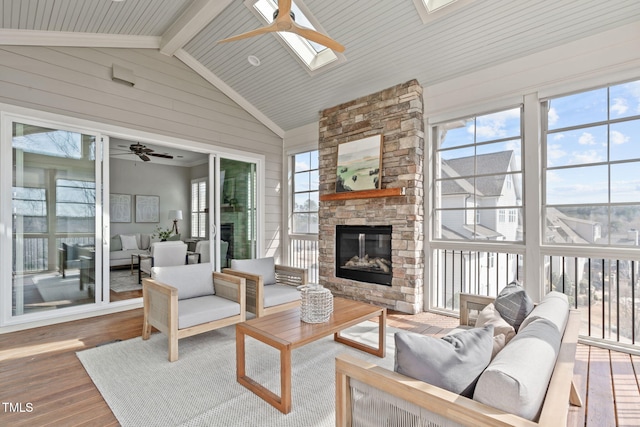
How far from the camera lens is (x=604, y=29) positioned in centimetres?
302

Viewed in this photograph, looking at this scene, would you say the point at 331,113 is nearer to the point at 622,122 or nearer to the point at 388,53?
the point at 388,53

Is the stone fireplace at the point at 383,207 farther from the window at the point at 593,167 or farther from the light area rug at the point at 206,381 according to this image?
the window at the point at 593,167

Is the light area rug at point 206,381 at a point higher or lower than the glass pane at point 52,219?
lower

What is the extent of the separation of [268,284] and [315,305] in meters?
1.68

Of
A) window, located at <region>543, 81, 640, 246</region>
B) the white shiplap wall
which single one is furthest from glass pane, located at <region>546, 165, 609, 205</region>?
the white shiplap wall

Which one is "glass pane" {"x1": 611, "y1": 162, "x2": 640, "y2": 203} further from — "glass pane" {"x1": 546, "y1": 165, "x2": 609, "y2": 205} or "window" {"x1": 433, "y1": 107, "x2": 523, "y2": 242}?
"window" {"x1": 433, "y1": 107, "x2": 523, "y2": 242}

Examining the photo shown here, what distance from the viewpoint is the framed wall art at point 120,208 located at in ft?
26.1

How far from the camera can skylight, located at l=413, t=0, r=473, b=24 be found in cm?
322

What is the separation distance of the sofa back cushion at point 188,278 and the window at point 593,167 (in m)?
3.71

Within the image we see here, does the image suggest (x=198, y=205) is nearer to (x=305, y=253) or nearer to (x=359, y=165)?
(x=305, y=253)

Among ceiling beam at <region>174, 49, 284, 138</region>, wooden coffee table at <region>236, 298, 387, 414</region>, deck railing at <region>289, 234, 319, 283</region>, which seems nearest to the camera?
wooden coffee table at <region>236, 298, 387, 414</region>

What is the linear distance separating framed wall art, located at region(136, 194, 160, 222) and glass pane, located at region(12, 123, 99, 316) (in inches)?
182

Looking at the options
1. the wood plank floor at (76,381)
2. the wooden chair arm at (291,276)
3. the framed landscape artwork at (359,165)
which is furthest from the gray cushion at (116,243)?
the framed landscape artwork at (359,165)

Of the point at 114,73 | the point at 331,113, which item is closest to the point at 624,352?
the point at 331,113
